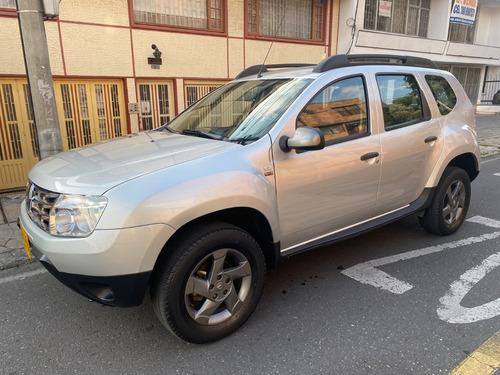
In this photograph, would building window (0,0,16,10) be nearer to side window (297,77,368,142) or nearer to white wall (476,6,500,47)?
side window (297,77,368,142)

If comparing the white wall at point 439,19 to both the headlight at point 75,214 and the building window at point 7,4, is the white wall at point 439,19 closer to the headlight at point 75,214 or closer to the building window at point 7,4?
the building window at point 7,4

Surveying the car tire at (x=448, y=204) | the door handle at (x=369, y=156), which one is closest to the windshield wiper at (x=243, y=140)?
the door handle at (x=369, y=156)

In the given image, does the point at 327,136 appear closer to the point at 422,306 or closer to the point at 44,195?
Result: the point at 422,306

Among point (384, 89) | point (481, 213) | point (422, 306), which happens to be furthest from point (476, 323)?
point (481, 213)

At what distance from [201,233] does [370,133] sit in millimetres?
1748

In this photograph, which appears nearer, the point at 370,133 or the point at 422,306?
the point at 422,306

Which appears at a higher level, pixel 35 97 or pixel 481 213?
pixel 35 97

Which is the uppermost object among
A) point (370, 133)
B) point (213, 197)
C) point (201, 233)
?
point (370, 133)

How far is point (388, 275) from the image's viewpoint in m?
3.39

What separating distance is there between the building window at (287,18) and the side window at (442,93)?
6459 mm

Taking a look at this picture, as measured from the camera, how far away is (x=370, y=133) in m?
3.18

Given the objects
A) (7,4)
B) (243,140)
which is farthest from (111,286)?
(7,4)

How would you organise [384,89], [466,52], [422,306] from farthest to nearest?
1. [466,52]
2. [384,89]
3. [422,306]

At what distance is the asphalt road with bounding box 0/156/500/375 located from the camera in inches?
92.3
